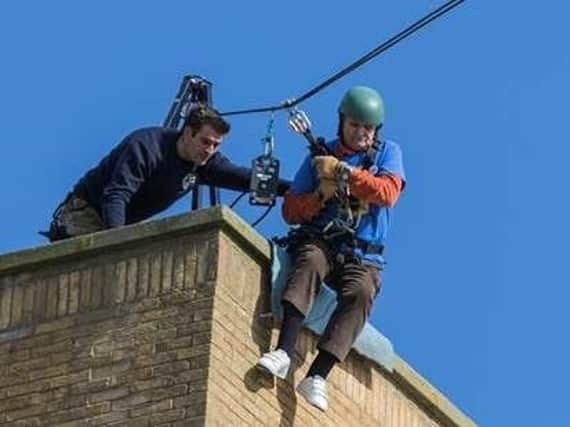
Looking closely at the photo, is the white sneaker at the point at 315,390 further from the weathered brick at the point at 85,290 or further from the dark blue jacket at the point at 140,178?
the dark blue jacket at the point at 140,178

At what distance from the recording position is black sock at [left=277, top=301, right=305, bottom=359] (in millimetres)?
15531

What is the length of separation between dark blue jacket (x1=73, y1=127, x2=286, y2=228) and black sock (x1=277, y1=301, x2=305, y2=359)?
1251 millimetres

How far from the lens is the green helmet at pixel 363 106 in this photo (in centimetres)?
1612

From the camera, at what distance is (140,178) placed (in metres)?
16.4

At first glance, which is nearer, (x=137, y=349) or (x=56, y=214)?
(x=137, y=349)

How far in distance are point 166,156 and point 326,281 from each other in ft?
4.42

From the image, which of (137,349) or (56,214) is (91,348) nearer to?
(137,349)

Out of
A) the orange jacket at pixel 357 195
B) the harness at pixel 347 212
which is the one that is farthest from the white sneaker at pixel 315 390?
the orange jacket at pixel 357 195

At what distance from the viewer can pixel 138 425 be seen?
14.9m

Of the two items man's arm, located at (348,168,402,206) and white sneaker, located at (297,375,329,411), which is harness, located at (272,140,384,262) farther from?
white sneaker, located at (297,375,329,411)

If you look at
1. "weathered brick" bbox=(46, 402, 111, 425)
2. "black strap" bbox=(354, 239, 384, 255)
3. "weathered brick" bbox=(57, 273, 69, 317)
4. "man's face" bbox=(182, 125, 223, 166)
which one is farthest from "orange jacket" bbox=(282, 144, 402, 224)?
"weathered brick" bbox=(46, 402, 111, 425)

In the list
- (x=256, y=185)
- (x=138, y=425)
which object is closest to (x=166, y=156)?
(x=256, y=185)

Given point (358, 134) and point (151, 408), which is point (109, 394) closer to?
point (151, 408)

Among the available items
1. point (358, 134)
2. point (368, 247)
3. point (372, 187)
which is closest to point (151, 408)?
point (368, 247)
